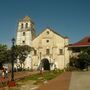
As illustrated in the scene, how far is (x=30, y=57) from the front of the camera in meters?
72.7

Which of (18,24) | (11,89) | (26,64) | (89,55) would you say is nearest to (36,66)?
(26,64)

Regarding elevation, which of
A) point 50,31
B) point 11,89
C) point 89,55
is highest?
point 50,31

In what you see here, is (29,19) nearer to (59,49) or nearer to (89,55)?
(59,49)

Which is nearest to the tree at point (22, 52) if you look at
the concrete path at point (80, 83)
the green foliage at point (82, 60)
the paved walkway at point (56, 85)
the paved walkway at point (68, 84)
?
the green foliage at point (82, 60)

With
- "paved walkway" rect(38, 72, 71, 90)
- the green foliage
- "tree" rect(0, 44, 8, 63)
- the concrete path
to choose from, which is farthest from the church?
"paved walkway" rect(38, 72, 71, 90)

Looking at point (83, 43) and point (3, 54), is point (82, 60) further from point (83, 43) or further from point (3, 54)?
point (3, 54)

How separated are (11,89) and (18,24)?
5198cm

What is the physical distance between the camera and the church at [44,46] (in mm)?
70750

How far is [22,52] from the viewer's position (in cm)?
6631

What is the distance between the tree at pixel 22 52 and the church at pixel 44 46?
16.1ft

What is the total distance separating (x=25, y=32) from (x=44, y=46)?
21.8 ft

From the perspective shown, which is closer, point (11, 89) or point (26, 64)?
point (11, 89)

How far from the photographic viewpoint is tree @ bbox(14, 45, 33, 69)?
2574 inches

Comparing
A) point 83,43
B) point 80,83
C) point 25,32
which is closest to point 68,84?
point 80,83
